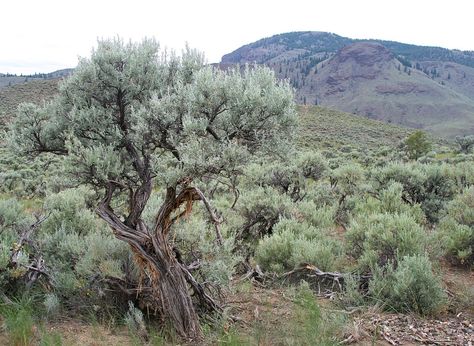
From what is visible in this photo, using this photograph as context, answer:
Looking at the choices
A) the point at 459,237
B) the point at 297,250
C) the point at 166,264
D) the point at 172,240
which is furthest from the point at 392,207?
the point at 166,264

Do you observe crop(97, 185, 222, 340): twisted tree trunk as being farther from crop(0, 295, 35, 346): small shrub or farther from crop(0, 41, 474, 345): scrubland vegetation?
crop(0, 295, 35, 346): small shrub

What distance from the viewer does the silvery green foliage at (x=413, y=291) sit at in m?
6.22

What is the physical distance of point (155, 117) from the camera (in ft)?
16.8

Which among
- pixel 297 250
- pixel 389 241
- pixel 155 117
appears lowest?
pixel 297 250

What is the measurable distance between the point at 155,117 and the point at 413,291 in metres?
4.57

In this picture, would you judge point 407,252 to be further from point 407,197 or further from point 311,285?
point 407,197

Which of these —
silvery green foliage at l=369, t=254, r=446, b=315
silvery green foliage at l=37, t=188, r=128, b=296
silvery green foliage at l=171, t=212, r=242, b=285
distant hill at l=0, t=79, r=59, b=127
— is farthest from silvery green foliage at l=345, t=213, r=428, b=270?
distant hill at l=0, t=79, r=59, b=127

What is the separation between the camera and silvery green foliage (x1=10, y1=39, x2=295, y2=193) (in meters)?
5.07

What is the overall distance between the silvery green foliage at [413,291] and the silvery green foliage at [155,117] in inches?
116

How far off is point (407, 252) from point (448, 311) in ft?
4.20

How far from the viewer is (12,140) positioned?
5957 millimetres

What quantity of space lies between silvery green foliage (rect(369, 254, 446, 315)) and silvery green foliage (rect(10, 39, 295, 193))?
294cm

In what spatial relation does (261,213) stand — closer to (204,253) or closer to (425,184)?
(204,253)

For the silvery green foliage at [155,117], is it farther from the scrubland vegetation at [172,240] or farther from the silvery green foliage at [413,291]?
the silvery green foliage at [413,291]
